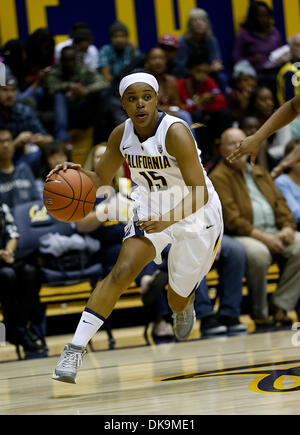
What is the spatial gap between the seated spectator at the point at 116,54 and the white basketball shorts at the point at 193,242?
177 inches

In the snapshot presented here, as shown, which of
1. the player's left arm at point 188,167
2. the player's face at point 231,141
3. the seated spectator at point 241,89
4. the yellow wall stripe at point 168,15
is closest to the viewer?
the player's left arm at point 188,167

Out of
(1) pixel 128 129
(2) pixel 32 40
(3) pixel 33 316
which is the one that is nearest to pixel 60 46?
(2) pixel 32 40

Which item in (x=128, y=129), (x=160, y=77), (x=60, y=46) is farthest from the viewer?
(x=60, y=46)

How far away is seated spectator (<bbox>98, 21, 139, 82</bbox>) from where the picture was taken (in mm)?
8492

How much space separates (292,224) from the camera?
6770 mm

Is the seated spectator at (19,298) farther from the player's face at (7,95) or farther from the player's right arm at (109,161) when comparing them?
the player's face at (7,95)

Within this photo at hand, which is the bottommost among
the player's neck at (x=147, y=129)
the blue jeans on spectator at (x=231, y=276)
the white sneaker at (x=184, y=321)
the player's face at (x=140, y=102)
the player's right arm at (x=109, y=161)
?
the blue jeans on spectator at (x=231, y=276)

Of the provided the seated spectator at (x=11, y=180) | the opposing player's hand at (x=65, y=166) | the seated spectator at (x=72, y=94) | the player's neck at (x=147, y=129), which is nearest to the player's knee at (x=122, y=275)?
the opposing player's hand at (x=65, y=166)

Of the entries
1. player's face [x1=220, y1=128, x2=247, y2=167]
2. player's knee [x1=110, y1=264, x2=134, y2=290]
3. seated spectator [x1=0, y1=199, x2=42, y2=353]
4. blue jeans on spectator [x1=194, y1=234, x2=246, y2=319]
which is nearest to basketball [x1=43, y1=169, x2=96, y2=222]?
player's knee [x1=110, y1=264, x2=134, y2=290]

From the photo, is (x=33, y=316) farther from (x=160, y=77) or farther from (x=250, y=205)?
(x=160, y=77)

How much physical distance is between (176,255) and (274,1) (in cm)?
706

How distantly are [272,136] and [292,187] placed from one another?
1.33 meters

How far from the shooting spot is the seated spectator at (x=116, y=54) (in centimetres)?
849

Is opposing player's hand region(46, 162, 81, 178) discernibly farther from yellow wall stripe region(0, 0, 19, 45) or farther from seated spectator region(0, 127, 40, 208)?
yellow wall stripe region(0, 0, 19, 45)
